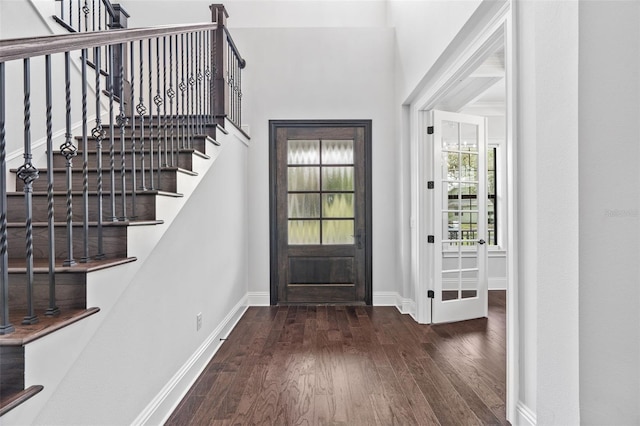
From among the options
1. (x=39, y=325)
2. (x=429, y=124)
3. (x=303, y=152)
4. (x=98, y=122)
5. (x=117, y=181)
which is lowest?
(x=39, y=325)

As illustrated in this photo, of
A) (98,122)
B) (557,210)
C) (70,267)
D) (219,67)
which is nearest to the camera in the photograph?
(557,210)

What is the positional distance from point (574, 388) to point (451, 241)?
2754mm

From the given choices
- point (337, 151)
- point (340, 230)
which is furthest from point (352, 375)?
point (337, 151)

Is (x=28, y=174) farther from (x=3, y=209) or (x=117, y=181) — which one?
(x=117, y=181)

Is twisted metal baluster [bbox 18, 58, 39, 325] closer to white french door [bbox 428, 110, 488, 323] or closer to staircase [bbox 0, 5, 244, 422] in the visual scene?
staircase [bbox 0, 5, 244, 422]

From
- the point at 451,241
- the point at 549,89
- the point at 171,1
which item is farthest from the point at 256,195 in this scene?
the point at 549,89

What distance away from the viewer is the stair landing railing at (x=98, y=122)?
116 cm

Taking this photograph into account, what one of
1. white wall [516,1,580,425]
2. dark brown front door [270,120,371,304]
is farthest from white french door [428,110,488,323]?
white wall [516,1,580,425]

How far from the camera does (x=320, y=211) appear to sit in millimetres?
4547

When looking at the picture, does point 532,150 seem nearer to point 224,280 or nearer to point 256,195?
point 224,280

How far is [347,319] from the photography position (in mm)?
3914

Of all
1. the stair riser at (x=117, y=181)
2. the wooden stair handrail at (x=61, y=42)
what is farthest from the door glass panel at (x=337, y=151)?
the wooden stair handrail at (x=61, y=42)

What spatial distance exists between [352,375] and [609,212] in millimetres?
1931

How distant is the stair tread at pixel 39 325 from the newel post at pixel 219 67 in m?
2.28
